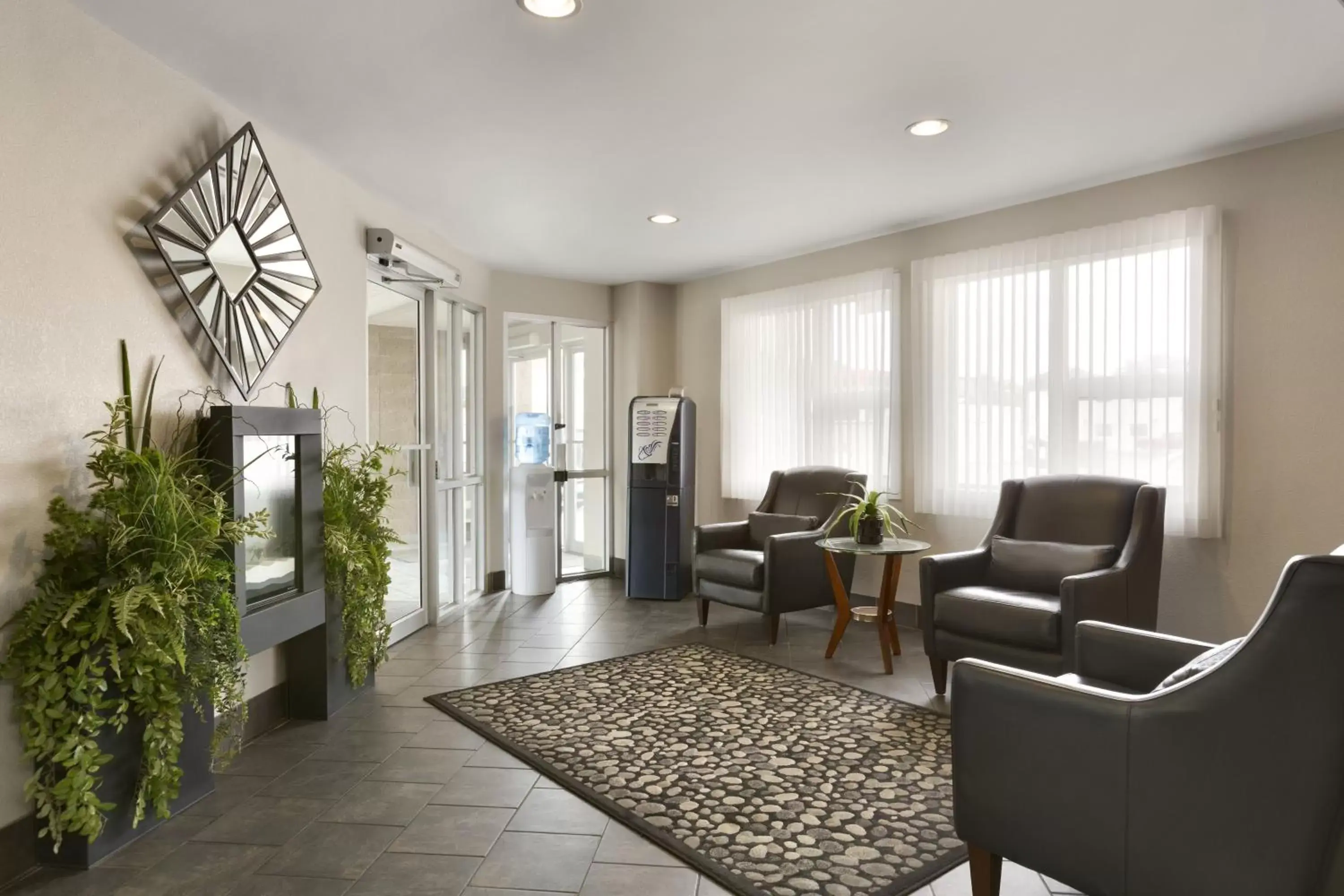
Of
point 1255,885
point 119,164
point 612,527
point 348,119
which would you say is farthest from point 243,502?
point 612,527

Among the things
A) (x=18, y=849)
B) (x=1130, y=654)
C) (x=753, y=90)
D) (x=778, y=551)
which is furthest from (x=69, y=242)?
(x=778, y=551)

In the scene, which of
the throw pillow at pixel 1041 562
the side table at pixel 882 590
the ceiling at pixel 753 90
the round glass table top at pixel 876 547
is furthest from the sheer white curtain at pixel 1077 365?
the side table at pixel 882 590

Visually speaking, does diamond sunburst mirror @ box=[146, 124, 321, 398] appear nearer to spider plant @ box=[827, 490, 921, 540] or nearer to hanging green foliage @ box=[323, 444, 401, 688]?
hanging green foliage @ box=[323, 444, 401, 688]

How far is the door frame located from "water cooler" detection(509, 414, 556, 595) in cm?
9

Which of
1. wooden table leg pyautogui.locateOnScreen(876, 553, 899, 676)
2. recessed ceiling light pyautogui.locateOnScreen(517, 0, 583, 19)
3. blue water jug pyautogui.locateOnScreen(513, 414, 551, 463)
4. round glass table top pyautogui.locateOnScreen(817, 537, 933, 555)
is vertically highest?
recessed ceiling light pyautogui.locateOnScreen(517, 0, 583, 19)

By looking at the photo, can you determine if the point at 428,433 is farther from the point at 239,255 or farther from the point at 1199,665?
the point at 1199,665

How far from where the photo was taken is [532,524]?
6.10 m

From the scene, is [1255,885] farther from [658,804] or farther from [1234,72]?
[1234,72]

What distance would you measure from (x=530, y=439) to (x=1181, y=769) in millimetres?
5177

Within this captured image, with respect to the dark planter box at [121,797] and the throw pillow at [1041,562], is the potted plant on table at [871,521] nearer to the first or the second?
the throw pillow at [1041,562]

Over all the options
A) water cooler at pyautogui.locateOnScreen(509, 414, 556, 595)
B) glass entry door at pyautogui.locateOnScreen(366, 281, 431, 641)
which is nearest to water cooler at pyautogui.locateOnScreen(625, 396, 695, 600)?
water cooler at pyautogui.locateOnScreen(509, 414, 556, 595)

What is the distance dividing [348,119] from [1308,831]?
3.63 meters

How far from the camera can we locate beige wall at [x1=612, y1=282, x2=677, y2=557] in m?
6.64

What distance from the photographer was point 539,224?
4.87 metres
